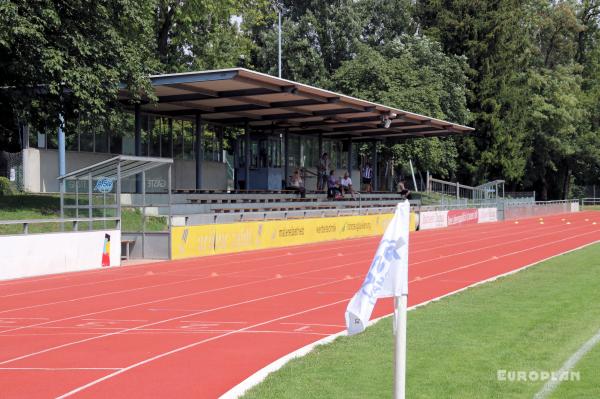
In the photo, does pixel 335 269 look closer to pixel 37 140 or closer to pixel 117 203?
pixel 117 203

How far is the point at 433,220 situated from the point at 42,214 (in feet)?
87.7

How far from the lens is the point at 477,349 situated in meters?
8.76

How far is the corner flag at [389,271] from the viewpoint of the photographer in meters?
4.78

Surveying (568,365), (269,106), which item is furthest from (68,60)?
(568,365)

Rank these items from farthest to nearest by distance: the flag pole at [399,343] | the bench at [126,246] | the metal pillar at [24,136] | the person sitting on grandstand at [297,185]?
the person sitting on grandstand at [297,185], the metal pillar at [24,136], the bench at [126,246], the flag pole at [399,343]

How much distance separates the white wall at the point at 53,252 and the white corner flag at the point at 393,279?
50.8 feet

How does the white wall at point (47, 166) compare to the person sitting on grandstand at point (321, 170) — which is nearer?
the white wall at point (47, 166)

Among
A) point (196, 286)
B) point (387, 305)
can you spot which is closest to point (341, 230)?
point (196, 286)

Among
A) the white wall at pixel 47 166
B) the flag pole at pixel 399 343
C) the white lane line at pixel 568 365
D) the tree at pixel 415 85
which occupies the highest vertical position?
the tree at pixel 415 85

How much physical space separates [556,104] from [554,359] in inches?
2706

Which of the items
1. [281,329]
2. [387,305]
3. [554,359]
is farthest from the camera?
[387,305]

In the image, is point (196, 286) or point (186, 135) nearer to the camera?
point (196, 286)

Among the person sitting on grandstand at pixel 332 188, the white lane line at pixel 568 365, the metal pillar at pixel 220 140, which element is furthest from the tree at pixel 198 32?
the white lane line at pixel 568 365

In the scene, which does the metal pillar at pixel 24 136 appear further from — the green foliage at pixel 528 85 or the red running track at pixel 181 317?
the green foliage at pixel 528 85
